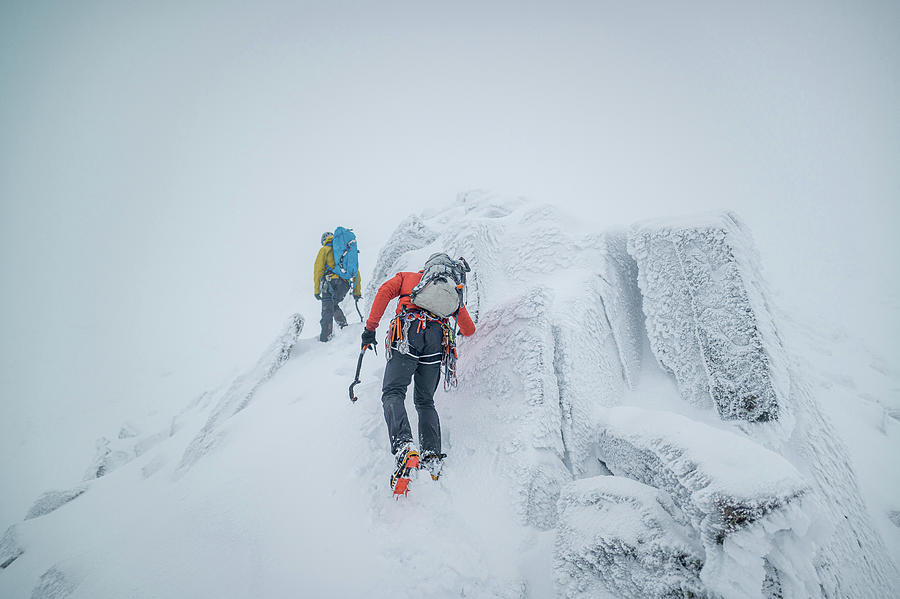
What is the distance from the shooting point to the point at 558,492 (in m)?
3.64

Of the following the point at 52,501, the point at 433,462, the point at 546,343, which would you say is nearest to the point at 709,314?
the point at 546,343

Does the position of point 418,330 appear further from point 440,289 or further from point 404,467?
point 404,467

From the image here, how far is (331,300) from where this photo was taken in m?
8.97

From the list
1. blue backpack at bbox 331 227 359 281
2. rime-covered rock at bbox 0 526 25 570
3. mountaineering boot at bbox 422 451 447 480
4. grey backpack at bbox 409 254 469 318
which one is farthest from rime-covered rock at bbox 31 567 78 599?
blue backpack at bbox 331 227 359 281

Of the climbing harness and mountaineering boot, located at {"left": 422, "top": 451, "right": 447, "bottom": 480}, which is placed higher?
the climbing harness

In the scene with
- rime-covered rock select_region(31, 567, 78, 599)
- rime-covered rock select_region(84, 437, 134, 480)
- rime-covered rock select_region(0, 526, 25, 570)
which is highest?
rime-covered rock select_region(31, 567, 78, 599)

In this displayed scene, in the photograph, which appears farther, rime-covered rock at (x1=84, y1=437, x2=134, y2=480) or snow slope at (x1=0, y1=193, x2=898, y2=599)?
rime-covered rock at (x1=84, y1=437, x2=134, y2=480)

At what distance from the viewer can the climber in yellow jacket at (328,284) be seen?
8734 mm

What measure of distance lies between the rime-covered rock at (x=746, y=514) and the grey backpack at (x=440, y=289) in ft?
9.08

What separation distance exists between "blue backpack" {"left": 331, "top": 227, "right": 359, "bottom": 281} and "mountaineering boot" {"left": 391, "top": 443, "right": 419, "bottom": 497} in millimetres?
5813

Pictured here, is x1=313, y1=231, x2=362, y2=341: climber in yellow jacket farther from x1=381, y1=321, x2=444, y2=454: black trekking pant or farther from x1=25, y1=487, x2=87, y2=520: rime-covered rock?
x1=25, y1=487, x2=87, y2=520: rime-covered rock

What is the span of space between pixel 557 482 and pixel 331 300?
704cm

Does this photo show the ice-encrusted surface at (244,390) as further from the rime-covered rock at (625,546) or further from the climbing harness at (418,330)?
the rime-covered rock at (625,546)

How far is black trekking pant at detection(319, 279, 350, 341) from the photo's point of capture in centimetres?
880
